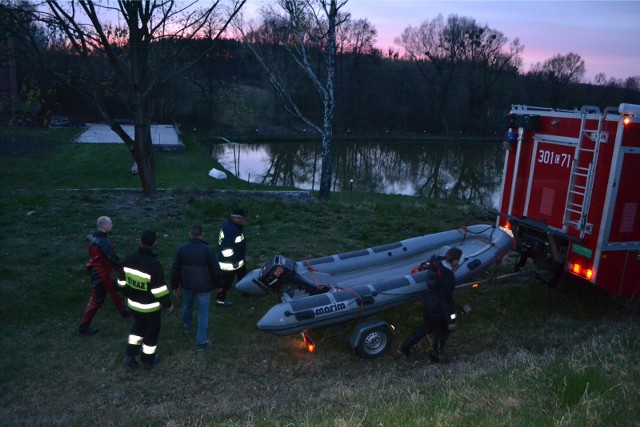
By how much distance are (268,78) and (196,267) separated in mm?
17912

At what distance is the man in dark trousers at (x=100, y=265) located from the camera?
6203mm

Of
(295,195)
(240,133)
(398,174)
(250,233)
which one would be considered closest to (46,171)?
(295,195)

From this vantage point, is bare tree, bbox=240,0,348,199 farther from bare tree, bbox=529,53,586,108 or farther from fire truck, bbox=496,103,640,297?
bare tree, bbox=529,53,586,108

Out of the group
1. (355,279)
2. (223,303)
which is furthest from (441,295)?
(223,303)

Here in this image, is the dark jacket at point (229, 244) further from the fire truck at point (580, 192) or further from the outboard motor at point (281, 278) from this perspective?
the fire truck at point (580, 192)

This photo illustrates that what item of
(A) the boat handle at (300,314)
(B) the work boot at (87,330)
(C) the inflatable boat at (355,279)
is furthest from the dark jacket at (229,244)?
(B) the work boot at (87,330)

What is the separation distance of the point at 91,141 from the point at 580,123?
114ft

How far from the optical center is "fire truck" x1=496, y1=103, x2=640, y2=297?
Result: 6.61 metres

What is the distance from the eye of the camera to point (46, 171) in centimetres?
2295

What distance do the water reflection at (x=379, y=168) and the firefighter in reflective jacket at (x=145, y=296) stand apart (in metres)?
19.2

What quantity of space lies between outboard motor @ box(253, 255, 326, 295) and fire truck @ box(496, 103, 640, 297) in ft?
11.3

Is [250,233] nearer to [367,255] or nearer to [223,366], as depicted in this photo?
[367,255]

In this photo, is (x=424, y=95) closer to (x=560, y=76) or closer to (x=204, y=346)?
(x=560, y=76)

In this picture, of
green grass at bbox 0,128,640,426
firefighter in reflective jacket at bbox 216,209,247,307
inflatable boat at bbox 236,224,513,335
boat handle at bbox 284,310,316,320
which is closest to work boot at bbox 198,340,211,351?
green grass at bbox 0,128,640,426
